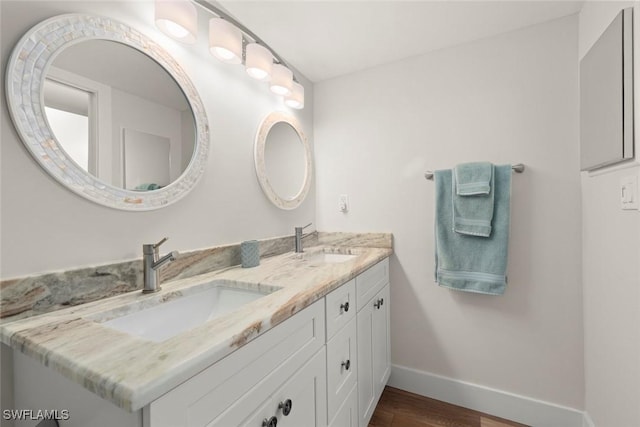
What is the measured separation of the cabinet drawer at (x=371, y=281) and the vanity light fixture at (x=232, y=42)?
3.66 feet

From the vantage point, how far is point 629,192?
0.94 metres

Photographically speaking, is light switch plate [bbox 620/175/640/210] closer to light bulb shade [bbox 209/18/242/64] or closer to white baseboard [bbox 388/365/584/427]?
white baseboard [bbox 388/365/584/427]

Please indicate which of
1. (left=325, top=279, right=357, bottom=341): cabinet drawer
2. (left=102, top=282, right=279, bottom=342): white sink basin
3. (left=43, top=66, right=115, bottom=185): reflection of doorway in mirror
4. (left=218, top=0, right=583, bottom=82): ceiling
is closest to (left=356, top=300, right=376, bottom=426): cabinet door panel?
(left=325, top=279, right=357, bottom=341): cabinet drawer

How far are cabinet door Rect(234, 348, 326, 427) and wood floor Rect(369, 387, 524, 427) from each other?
2.55 ft

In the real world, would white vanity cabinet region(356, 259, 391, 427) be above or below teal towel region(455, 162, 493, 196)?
below

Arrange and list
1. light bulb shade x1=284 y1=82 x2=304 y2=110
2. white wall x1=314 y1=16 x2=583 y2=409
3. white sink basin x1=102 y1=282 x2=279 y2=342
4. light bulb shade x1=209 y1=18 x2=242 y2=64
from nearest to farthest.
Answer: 1. white sink basin x1=102 y1=282 x2=279 y2=342
2. light bulb shade x1=209 y1=18 x2=242 y2=64
3. white wall x1=314 y1=16 x2=583 y2=409
4. light bulb shade x1=284 y1=82 x2=304 y2=110

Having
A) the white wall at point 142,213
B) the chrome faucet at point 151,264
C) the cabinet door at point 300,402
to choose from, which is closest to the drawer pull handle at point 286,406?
the cabinet door at point 300,402

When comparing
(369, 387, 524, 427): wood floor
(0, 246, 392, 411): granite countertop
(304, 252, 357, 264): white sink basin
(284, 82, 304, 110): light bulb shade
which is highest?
(284, 82, 304, 110): light bulb shade

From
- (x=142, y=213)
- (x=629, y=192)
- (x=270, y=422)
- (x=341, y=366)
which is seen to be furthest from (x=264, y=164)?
(x=629, y=192)

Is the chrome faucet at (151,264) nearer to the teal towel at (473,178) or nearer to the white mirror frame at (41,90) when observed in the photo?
the white mirror frame at (41,90)

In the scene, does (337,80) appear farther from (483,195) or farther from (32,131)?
(32,131)

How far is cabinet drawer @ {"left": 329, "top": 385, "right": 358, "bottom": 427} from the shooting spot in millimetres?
1067

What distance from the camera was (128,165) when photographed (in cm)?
95

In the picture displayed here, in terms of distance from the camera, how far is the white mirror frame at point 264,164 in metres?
1.53
